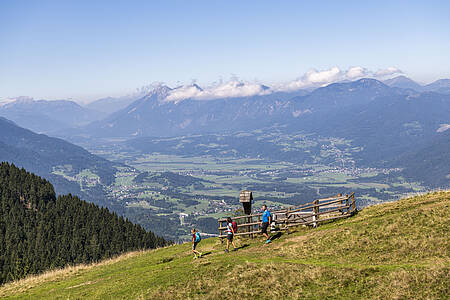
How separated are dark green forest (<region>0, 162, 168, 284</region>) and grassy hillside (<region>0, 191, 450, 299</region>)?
57471 mm

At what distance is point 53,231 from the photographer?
9869 cm

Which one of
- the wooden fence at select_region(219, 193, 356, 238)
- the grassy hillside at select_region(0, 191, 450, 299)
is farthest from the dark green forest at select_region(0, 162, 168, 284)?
the wooden fence at select_region(219, 193, 356, 238)

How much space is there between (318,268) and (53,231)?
307 ft

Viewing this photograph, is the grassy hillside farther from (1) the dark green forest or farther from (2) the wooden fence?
(1) the dark green forest

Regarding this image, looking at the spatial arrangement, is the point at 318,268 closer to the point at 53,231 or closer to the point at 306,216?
the point at 306,216

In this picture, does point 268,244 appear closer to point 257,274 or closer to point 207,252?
point 207,252

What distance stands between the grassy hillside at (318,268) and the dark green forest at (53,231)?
2263 inches

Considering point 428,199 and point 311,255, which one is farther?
point 428,199

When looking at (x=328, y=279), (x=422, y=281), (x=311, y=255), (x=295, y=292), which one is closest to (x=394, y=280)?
(x=422, y=281)

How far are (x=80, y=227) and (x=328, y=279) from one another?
94085 millimetres

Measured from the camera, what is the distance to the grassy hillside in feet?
65.4

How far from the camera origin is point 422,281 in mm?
19016

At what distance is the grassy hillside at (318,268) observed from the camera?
1992cm

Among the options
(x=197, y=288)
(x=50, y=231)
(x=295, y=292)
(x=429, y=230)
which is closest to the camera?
(x=295, y=292)
